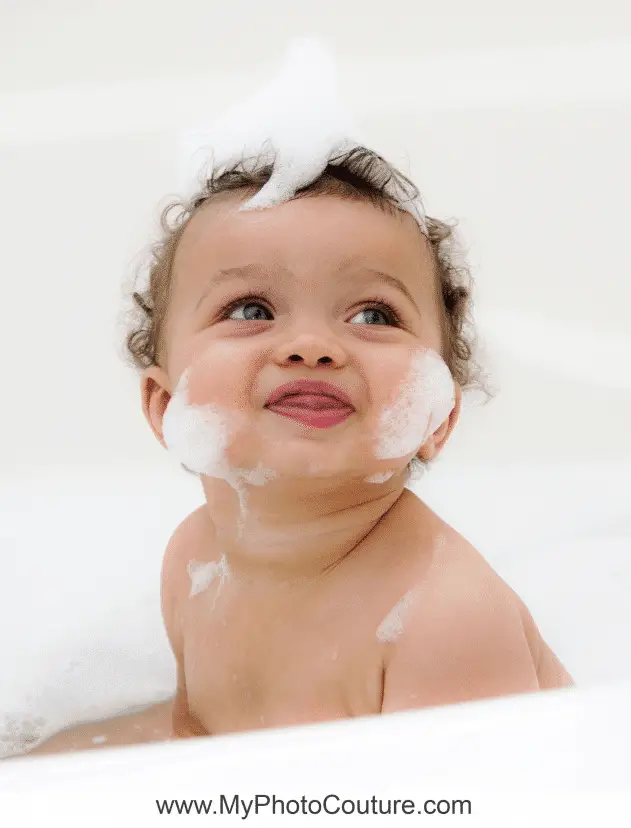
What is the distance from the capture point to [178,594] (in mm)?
1048

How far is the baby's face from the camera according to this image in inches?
32.1

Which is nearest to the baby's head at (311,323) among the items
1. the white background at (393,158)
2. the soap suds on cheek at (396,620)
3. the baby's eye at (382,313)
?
the baby's eye at (382,313)

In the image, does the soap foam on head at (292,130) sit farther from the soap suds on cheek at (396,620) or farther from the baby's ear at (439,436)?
the soap suds on cheek at (396,620)

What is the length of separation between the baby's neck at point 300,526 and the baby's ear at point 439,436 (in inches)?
2.0

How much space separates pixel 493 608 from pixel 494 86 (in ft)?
2.63

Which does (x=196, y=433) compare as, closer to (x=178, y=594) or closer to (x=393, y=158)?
(x=178, y=594)

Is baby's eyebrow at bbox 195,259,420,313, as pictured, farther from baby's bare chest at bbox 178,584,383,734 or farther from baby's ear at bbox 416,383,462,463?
baby's bare chest at bbox 178,584,383,734

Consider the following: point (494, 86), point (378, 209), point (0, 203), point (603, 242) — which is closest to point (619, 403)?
point (603, 242)

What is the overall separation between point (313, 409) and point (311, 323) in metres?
0.08

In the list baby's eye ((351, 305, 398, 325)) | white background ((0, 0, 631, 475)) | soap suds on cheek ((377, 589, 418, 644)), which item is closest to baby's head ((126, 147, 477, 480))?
baby's eye ((351, 305, 398, 325))

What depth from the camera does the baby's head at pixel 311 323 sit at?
32.2 inches

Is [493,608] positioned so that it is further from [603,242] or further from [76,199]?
[76,199]

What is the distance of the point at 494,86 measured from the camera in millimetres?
1240

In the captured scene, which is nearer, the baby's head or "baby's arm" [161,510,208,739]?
the baby's head
